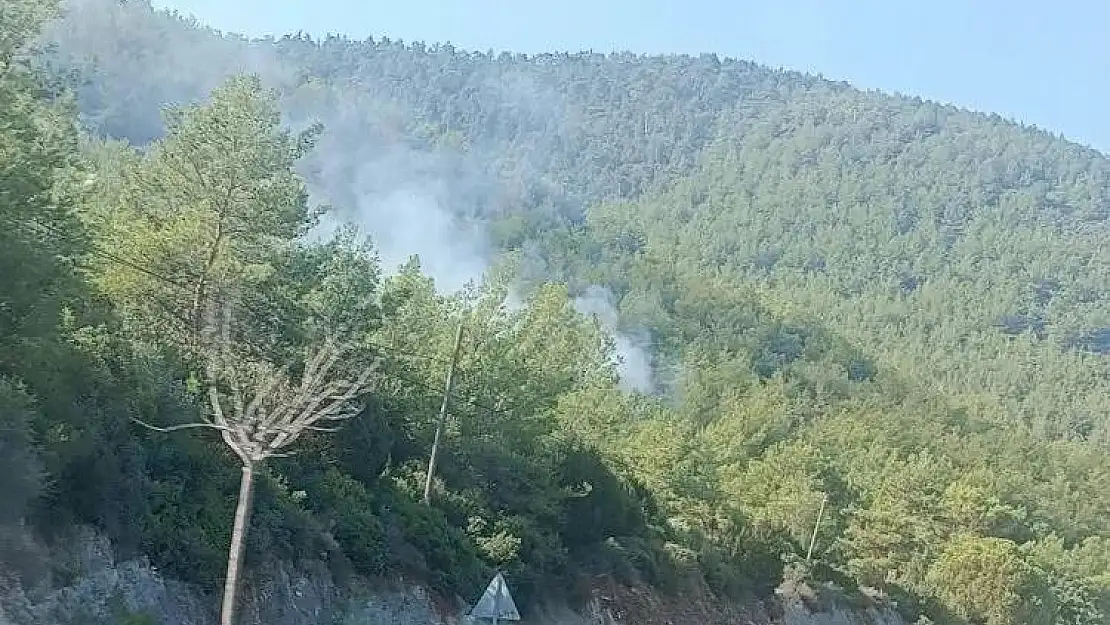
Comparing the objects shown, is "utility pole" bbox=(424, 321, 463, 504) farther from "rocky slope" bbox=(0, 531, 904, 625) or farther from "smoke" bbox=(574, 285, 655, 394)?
"smoke" bbox=(574, 285, 655, 394)

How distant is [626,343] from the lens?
141 metres

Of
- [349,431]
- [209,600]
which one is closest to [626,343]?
[349,431]

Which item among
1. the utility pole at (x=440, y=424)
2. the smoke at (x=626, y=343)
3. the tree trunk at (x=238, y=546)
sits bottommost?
the tree trunk at (x=238, y=546)

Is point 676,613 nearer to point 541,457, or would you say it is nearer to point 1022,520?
point 541,457

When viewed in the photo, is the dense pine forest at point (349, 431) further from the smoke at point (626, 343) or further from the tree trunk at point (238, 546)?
the smoke at point (626, 343)

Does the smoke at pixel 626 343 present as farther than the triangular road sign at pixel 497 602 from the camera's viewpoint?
Yes

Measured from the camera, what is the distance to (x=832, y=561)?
67.4 m

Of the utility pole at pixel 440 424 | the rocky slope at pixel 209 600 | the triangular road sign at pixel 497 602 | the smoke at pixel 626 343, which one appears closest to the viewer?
the rocky slope at pixel 209 600

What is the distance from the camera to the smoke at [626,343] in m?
132

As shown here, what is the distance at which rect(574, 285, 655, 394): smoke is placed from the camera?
132 metres

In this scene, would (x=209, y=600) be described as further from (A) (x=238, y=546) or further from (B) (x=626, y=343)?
(B) (x=626, y=343)

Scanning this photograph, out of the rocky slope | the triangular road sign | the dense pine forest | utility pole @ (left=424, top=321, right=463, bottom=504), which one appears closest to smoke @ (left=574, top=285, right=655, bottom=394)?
the dense pine forest

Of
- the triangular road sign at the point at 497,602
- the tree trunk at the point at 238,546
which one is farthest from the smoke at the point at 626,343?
the tree trunk at the point at 238,546

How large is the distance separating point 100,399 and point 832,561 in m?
53.4
